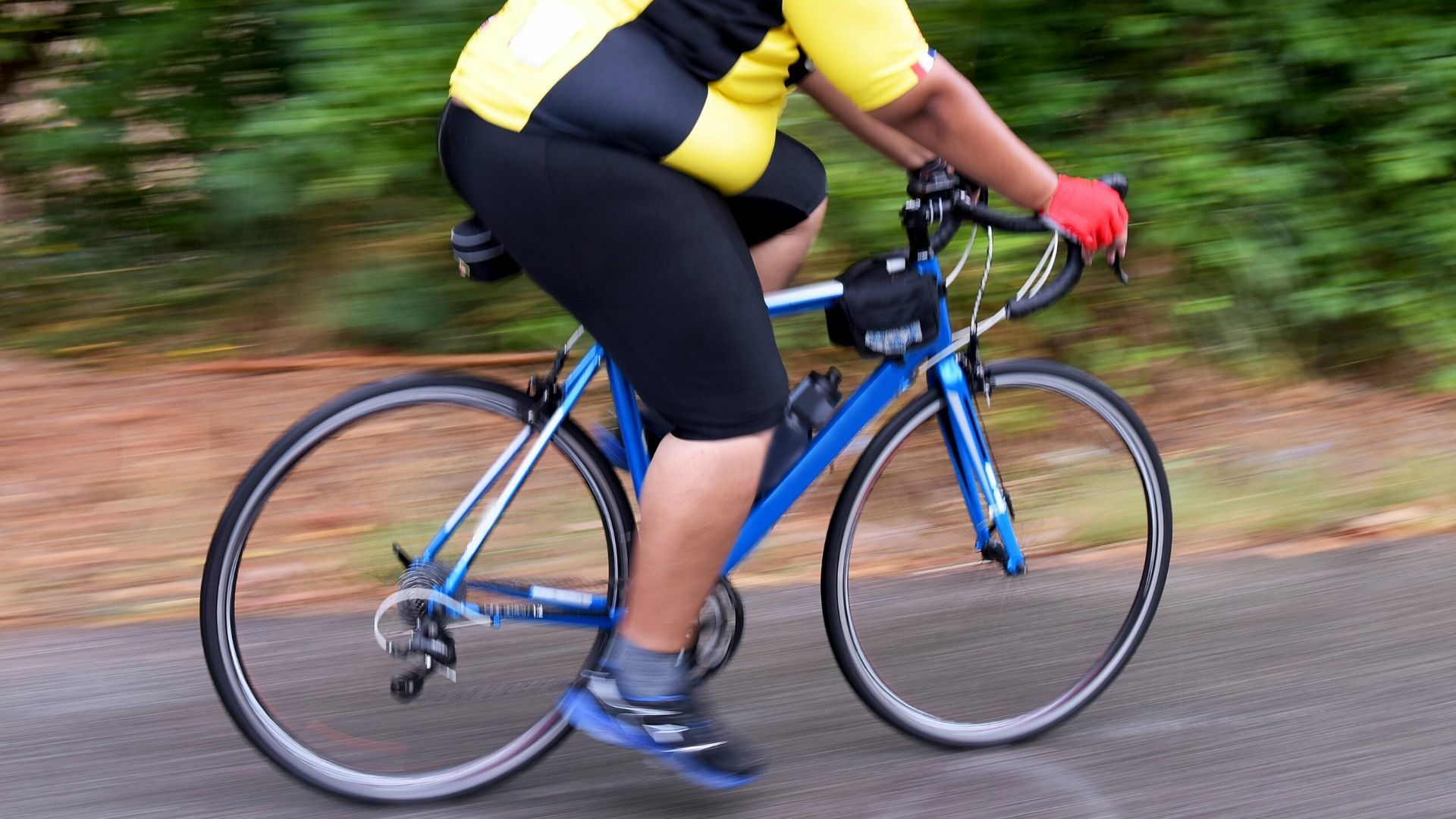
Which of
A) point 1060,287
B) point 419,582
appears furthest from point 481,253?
point 1060,287

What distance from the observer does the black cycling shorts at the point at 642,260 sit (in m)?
2.22

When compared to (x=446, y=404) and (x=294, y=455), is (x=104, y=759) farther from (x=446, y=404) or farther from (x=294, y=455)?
(x=446, y=404)

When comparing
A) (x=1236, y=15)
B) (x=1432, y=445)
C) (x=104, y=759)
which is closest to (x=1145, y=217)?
(x=1236, y=15)

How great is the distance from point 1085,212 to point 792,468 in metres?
0.72

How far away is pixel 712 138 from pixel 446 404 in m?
0.72

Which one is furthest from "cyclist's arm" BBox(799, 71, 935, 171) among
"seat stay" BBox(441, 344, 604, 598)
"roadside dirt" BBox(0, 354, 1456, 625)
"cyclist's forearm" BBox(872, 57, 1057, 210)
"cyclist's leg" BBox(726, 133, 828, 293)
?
"roadside dirt" BBox(0, 354, 1456, 625)

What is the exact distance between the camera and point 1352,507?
407cm

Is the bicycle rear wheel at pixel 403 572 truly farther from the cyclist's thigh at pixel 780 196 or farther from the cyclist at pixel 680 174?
the cyclist's thigh at pixel 780 196

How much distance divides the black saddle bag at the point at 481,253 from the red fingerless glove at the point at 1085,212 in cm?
95

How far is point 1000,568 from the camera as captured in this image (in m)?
2.88

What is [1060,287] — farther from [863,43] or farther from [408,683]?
[408,683]

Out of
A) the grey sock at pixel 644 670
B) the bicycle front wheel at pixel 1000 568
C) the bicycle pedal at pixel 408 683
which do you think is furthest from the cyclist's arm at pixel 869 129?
the bicycle pedal at pixel 408 683

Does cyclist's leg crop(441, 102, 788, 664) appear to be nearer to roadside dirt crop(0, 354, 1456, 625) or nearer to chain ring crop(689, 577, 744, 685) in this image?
chain ring crop(689, 577, 744, 685)

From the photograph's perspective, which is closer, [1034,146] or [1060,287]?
[1060,287]
